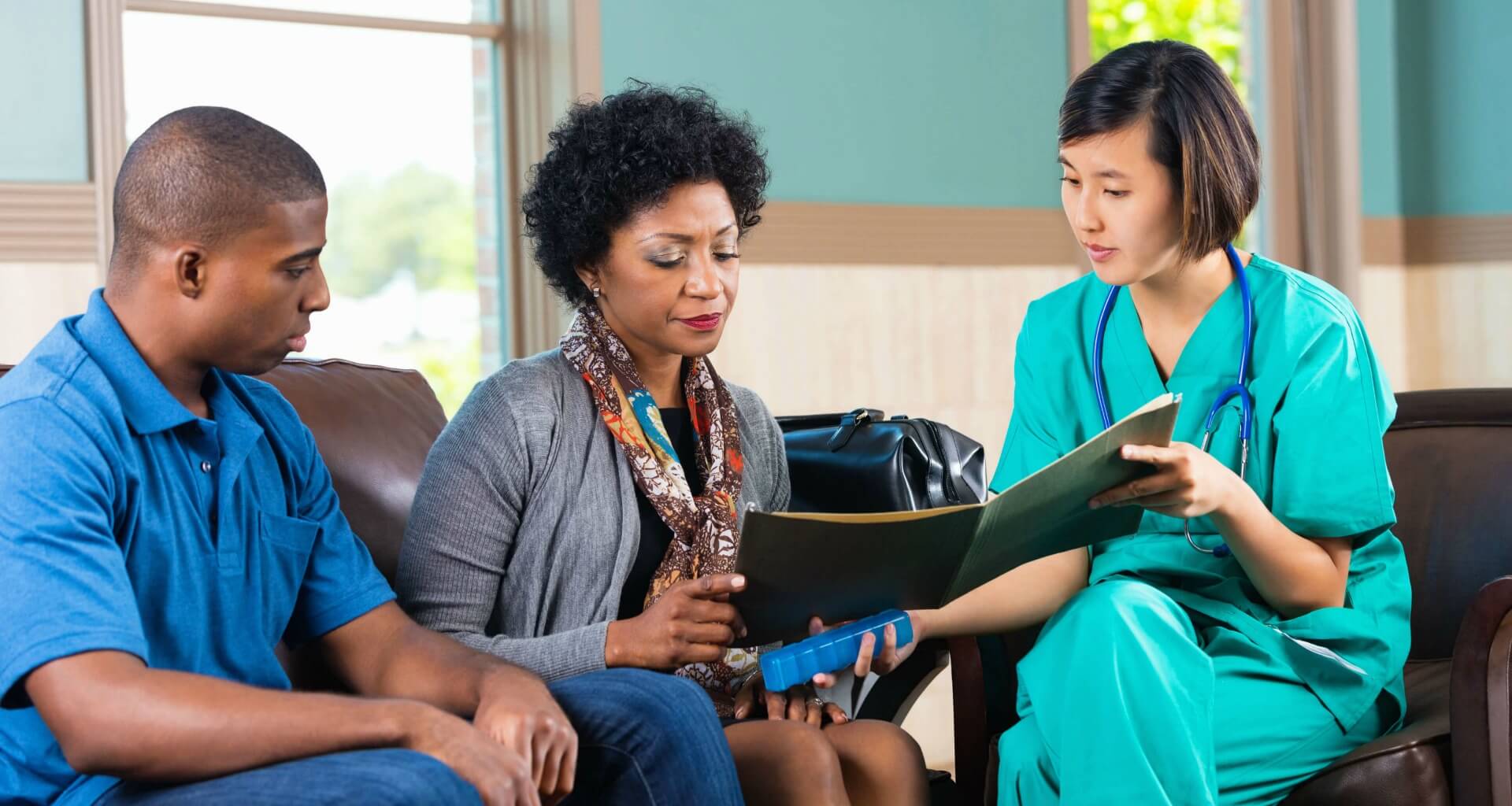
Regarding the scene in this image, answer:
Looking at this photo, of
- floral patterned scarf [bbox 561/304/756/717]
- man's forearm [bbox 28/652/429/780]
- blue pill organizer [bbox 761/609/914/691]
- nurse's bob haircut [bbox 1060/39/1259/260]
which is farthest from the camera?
floral patterned scarf [bbox 561/304/756/717]

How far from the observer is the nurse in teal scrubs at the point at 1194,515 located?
146cm

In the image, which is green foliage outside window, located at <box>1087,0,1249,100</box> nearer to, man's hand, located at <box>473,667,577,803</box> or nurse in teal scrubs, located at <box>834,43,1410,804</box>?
nurse in teal scrubs, located at <box>834,43,1410,804</box>

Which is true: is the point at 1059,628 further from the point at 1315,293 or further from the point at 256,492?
the point at 256,492

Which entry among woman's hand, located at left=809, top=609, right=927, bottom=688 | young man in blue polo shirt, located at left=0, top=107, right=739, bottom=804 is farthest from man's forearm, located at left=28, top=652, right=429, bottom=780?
woman's hand, located at left=809, top=609, right=927, bottom=688

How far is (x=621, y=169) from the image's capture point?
1806 millimetres

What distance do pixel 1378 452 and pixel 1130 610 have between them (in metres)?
0.42

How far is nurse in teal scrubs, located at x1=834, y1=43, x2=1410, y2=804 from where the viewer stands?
1.46 m

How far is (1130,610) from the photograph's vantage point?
1.48m

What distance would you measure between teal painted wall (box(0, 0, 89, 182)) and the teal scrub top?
1.81 meters

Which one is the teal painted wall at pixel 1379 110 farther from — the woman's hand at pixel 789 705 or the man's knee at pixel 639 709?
the man's knee at pixel 639 709

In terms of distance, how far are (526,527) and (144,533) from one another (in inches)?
20.3

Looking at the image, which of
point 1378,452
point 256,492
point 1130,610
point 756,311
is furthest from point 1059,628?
point 756,311

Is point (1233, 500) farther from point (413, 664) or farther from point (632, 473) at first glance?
point (413, 664)

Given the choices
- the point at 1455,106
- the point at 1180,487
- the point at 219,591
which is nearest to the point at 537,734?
the point at 219,591
